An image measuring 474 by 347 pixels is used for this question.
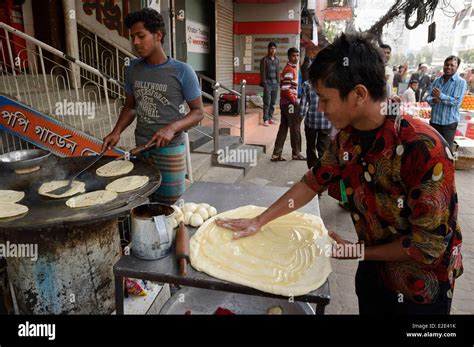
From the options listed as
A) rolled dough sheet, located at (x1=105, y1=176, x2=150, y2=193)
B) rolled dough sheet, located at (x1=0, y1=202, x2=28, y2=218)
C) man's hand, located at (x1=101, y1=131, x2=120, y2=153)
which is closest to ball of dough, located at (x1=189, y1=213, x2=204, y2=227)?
rolled dough sheet, located at (x1=105, y1=176, x2=150, y2=193)

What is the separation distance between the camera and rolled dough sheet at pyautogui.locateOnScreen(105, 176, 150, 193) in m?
2.13

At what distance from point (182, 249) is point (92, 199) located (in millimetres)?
745

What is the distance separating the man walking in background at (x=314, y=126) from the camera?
5.19 m

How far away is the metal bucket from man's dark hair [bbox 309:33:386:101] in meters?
0.90

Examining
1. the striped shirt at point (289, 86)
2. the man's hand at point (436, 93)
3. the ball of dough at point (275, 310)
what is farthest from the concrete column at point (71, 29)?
the man's hand at point (436, 93)

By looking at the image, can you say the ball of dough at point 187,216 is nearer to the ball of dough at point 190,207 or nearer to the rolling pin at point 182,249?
the ball of dough at point 190,207

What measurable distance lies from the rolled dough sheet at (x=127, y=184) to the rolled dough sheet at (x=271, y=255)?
22.5 inches

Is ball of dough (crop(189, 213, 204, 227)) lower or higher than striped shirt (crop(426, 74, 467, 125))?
lower

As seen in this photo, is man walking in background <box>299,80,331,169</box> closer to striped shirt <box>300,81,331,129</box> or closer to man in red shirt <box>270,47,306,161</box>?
striped shirt <box>300,81,331,129</box>

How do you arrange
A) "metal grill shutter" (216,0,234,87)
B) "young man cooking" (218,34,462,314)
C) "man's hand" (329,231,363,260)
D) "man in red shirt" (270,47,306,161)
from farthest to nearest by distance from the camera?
"metal grill shutter" (216,0,234,87)
"man in red shirt" (270,47,306,161)
"man's hand" (329,231,363,260)
"young man cooking" (218,34,462,314)

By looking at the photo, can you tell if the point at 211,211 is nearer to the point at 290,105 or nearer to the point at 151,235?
the point at 151,235

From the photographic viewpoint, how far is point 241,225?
182 centimetres

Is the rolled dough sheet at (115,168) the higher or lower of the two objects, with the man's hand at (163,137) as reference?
lower

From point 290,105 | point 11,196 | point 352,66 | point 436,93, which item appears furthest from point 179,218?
point 436,93
